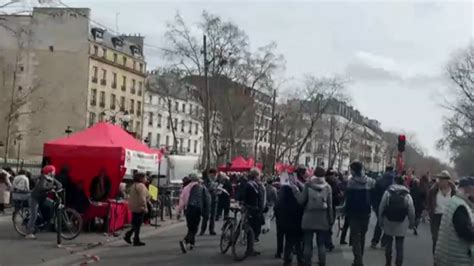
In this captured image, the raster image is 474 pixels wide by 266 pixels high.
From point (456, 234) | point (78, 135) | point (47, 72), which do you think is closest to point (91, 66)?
point (47, 72)

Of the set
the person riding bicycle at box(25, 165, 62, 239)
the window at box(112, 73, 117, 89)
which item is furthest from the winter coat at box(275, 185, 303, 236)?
the window at box(112, 73, 117, 89)

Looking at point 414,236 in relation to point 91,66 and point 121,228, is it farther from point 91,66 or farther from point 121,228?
point 91,66

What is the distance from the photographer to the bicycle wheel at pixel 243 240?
14.1m

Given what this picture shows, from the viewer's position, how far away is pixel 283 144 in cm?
9681

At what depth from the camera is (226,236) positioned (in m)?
14.8

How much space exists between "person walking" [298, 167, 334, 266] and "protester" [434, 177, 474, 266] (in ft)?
15.3

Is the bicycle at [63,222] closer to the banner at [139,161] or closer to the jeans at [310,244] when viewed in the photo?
the banner at [139,161]

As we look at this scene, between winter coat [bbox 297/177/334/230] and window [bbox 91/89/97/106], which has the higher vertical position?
window [bbox 91/89/97/106]

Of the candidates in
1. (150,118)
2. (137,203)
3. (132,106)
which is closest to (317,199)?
(137,203)

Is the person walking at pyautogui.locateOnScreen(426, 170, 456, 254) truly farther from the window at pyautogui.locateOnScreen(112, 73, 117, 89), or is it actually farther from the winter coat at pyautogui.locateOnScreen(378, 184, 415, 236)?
the window at pyautogui.locateOnScreen(112, 73, 117, 89)

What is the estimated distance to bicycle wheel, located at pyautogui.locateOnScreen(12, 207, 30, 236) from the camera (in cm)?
1783

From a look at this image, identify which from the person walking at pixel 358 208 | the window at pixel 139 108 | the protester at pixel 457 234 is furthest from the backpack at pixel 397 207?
the window at pixel 139 108

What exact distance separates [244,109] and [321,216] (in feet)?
197

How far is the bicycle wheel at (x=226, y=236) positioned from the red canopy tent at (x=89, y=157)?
5.78 meters
